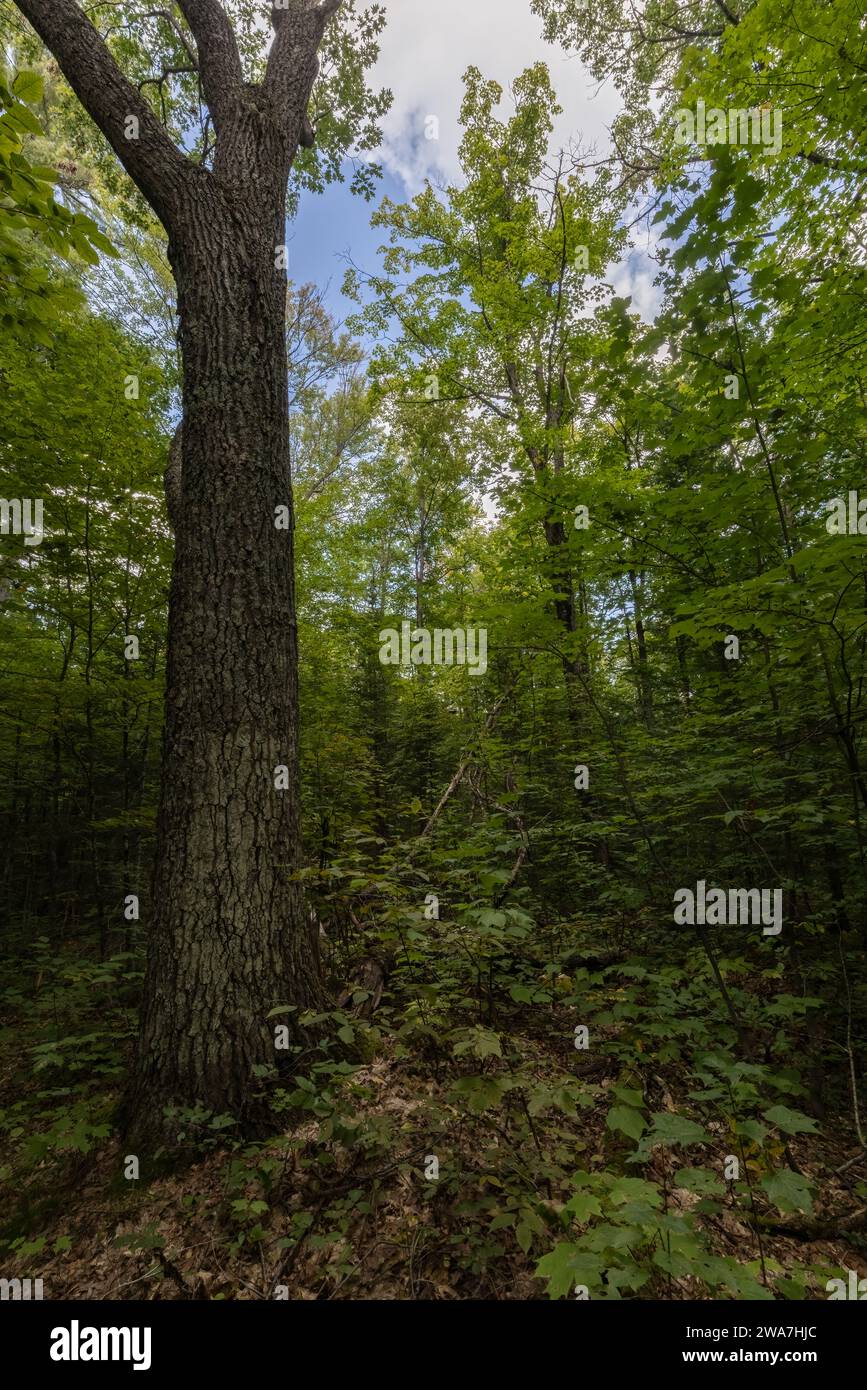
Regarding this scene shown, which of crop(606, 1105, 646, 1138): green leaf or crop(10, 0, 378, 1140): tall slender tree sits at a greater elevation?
crop(10, 0, 378, 1140): tall slender tree

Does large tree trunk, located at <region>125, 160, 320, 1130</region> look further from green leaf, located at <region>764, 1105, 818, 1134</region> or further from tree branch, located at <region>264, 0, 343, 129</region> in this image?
green leaf, located at <region>764, 1105, 818, 1134</region>

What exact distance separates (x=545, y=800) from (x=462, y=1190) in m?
4.79

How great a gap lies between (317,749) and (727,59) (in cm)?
812

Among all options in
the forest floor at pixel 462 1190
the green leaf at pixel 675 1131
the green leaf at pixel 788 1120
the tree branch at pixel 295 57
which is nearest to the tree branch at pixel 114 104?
the tree branch at pixel 295 57

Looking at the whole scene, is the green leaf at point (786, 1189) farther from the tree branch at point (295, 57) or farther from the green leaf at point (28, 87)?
the tree branch at point (295, 57)

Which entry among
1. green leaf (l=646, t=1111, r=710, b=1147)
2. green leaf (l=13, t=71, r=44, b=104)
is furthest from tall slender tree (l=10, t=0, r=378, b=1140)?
green leaf (l=646, t=1111, r=710, b=1147)

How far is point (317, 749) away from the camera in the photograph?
6379 millimetres

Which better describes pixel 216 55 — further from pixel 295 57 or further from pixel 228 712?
pixel 228 712

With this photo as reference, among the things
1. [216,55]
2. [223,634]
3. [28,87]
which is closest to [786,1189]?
[223,634]

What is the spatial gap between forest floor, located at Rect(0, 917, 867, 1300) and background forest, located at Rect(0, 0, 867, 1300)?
0.06 ft

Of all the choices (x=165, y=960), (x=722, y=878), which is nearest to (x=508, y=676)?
(x=722, y=878)

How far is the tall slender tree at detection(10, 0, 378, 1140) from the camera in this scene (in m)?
2.66

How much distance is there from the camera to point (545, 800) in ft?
22.0
